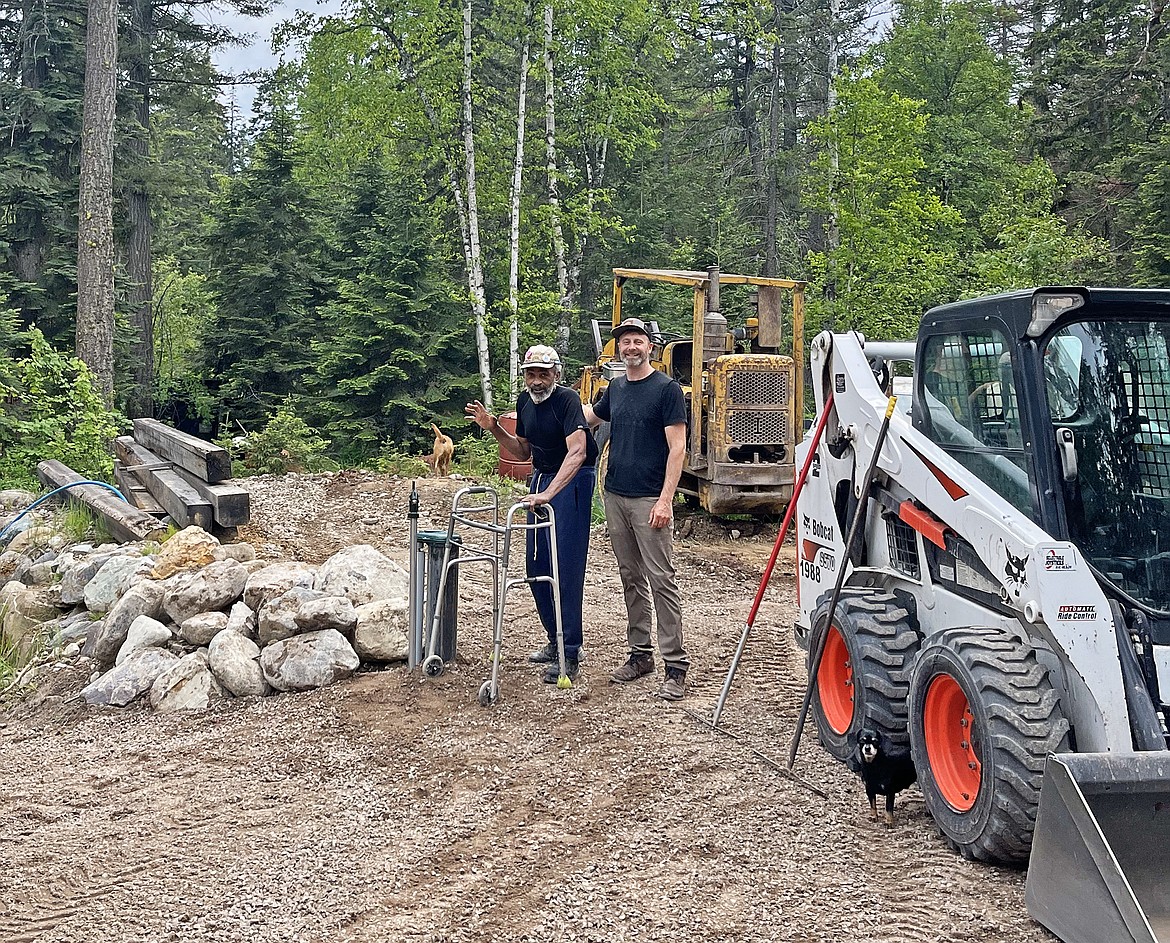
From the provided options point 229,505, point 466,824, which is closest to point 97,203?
point 229,505

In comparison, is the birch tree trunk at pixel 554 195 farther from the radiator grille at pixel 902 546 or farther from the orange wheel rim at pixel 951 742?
the orange wheel rim at pixel 951 742

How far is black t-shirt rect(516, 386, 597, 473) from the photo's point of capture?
6.62 metres

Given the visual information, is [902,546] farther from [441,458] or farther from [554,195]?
[554,195]

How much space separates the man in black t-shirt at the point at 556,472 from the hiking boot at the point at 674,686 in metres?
0.65

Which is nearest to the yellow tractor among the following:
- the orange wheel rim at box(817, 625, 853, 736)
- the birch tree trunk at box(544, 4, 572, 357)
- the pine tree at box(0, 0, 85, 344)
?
the orange wheel rim at box(817, 625, 853, 736)

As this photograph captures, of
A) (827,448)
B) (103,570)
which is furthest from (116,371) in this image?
(827,448)

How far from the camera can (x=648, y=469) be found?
6539mm

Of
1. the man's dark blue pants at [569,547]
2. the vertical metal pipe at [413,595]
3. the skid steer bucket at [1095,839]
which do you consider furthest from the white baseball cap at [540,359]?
the skid steer bucket at [1095,839]

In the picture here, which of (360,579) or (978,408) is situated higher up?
(978,408)

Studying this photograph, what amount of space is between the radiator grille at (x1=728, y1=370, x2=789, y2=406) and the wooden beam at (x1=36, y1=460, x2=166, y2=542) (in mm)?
5857

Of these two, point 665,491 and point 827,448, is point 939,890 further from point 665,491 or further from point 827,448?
point 665,491

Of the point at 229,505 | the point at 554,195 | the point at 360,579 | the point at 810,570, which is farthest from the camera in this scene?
the point at 554,195

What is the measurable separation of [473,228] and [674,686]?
16.1 meters

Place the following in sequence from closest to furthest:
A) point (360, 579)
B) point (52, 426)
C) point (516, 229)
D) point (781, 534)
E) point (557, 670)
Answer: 1. point (781, 534)
2. point (557, 670)
3. point (360, 579)
4. point (52, 426)
5. point (516, 229)
